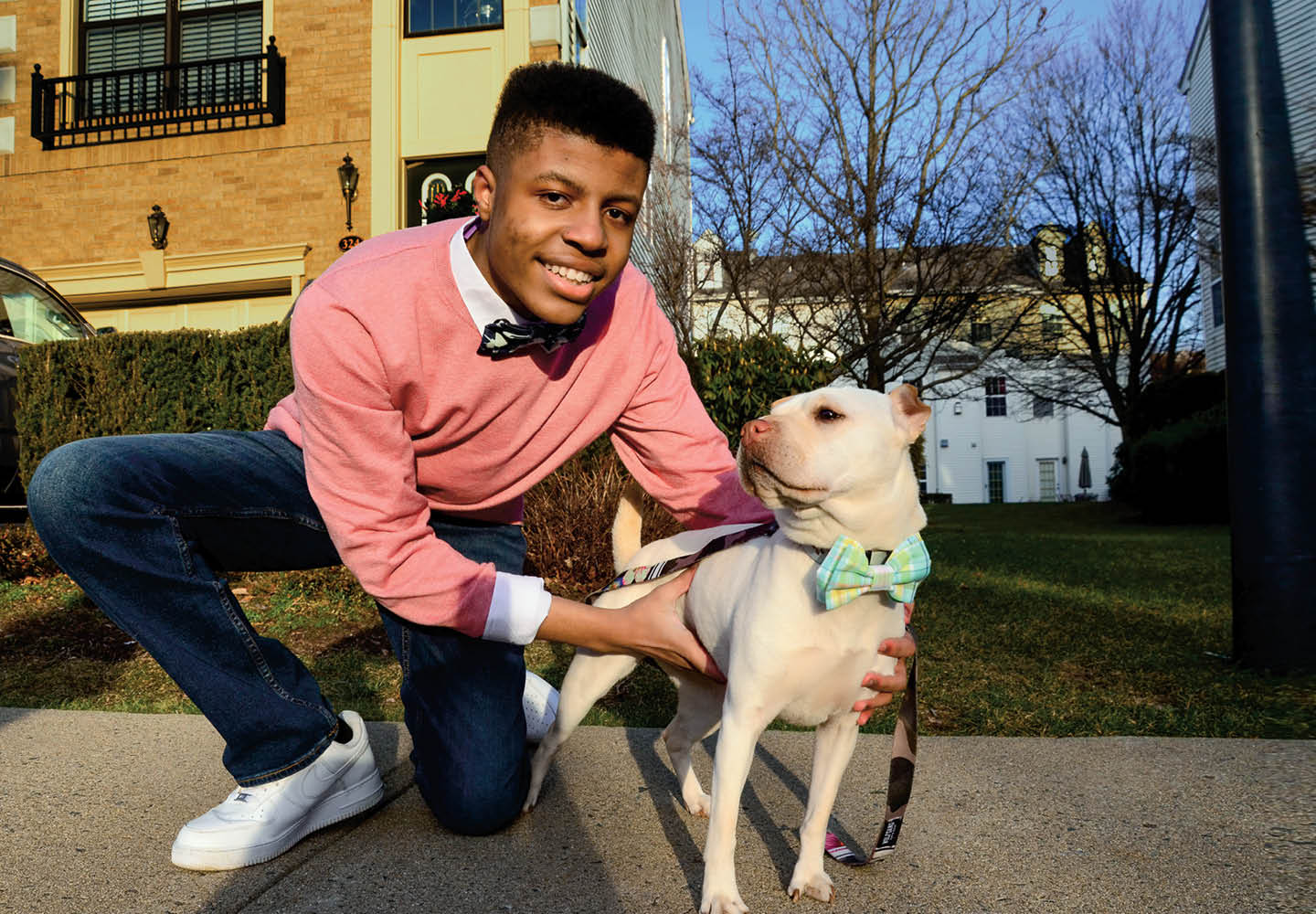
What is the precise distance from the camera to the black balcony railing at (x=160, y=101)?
35.8 ft

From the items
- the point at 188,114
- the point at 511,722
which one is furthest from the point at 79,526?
the point at 188,114

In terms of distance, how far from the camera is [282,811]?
222cm

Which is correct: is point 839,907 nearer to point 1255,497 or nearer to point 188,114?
point 1255,497

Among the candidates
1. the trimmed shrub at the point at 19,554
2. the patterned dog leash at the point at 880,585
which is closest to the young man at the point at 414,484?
the patterned dog leash at the point at 880,585

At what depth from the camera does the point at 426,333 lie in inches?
90.7

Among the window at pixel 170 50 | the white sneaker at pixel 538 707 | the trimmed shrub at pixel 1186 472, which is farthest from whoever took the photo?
the trimmed shrub at pixel 1186 472

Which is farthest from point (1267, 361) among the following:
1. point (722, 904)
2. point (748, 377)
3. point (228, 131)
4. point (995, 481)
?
point (995, 481)

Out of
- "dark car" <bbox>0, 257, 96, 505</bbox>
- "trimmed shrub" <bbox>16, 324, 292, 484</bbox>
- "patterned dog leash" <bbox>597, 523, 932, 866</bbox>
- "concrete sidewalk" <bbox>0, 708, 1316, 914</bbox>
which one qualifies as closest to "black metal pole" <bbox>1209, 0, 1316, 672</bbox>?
"concrete sidewalk" <bbox>0, 708, 1316, 914</bbox>

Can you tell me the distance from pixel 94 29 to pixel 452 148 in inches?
195

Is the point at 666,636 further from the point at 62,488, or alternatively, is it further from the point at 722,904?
the point at 62,488

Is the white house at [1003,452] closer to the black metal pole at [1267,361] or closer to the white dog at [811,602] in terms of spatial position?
the black metal pole at [1267,361]

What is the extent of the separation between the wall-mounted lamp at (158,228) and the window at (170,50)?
4.39ft

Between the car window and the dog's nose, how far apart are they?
677cm

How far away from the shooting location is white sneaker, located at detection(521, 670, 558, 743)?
2930 millimetres
